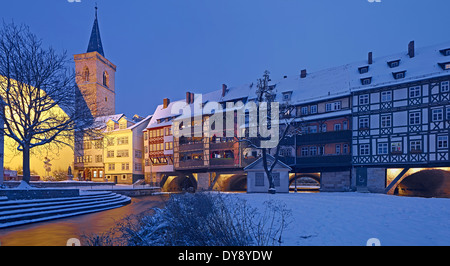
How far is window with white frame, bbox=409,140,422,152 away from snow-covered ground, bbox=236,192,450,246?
17959 millimetres

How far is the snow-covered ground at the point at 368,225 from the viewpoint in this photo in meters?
7.02

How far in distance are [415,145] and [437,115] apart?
320 centimetres

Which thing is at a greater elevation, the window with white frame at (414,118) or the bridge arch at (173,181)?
the window with white frame at (414,118)

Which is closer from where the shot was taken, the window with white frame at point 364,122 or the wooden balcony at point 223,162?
the window with white frame at point 364,122

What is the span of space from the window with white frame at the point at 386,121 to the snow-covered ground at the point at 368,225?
62.6 feet

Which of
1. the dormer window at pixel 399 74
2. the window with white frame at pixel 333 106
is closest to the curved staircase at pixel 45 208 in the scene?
the window with white frame at pixel 333 106

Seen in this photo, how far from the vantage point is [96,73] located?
6247cm

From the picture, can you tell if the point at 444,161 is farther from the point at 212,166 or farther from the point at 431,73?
the point at 212,166

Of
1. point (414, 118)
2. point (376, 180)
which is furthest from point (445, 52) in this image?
point (376, 180)

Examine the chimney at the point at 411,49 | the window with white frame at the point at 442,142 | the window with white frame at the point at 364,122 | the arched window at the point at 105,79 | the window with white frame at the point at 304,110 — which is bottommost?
the window with white frame at the point at 442,142

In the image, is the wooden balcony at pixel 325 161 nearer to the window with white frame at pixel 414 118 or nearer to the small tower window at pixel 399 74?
the window with white frame at pixel 414 118

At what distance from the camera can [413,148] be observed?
1101 inches
